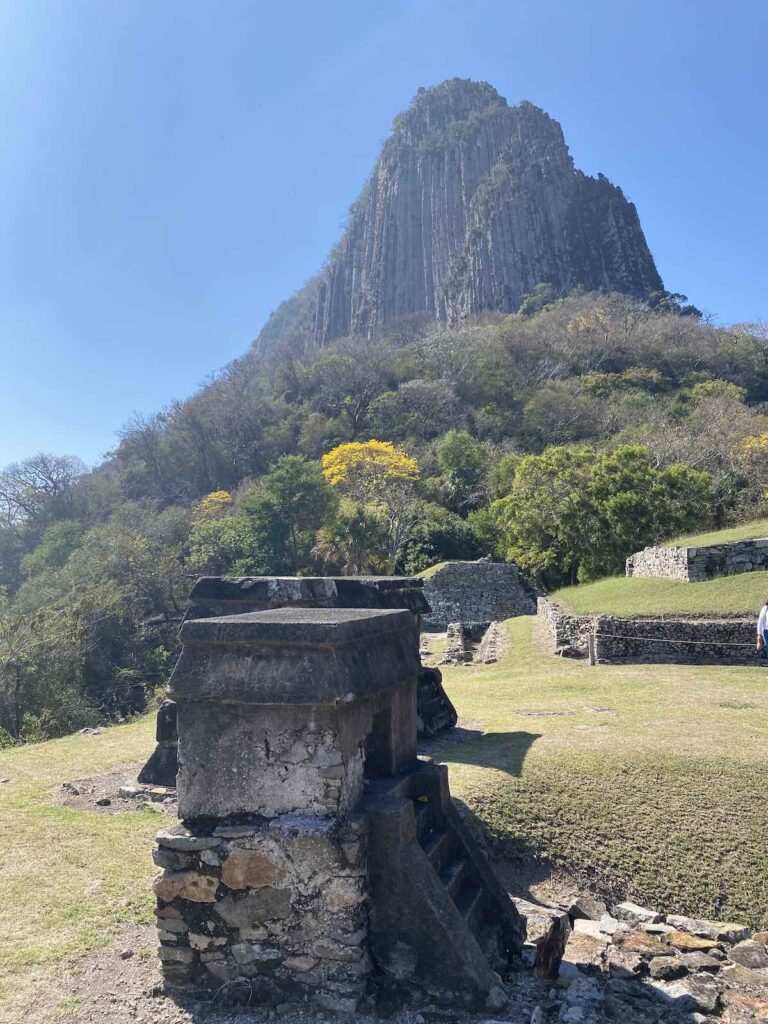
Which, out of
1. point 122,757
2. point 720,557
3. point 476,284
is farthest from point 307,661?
point 476,284

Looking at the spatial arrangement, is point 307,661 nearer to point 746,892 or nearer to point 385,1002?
point 385,1002

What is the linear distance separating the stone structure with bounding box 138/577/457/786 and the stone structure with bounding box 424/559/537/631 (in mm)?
18517

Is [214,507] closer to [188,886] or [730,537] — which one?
[730,537]

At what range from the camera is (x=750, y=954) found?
4.11m

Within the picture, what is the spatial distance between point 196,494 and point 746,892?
48.0m

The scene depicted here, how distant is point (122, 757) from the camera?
26.2ft

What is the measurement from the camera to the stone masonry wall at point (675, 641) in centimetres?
1202

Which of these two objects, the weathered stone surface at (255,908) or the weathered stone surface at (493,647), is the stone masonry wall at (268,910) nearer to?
the weathered stone surface at (255,908)

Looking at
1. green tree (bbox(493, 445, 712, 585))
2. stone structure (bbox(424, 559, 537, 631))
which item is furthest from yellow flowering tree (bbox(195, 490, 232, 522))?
green tree (bbox(493, 445, 712, 585))

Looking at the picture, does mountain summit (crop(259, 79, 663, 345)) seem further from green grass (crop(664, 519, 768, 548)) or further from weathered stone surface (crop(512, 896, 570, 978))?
weathered stone surface (crop(512, 896, 570, 978))

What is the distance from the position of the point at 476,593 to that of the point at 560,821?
20249mm

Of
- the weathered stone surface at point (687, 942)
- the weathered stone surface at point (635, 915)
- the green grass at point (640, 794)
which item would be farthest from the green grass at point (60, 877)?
the weathered stone surface at point (687, 942)

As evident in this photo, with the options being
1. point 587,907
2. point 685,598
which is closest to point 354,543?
point 685,598

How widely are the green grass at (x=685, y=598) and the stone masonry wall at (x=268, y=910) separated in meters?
11.0
